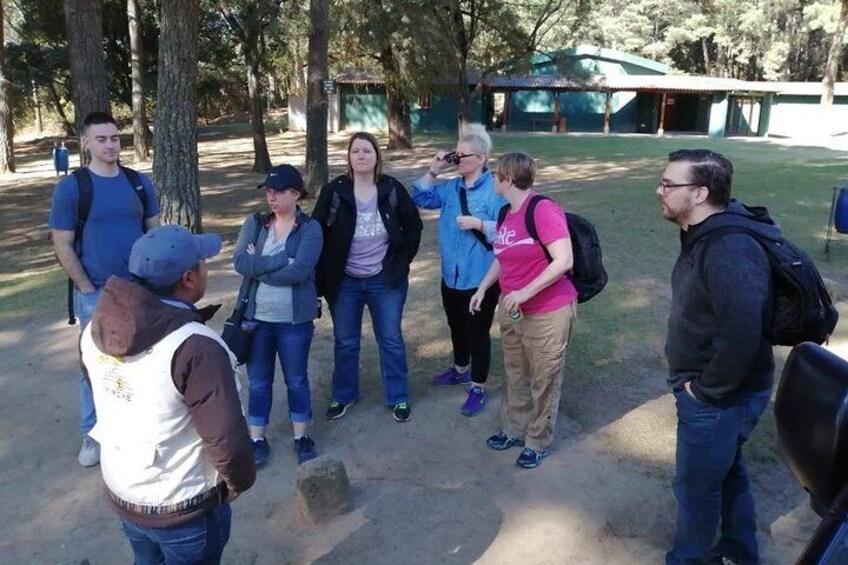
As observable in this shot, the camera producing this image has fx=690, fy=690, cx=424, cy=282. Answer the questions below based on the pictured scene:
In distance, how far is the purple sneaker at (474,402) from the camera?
419 cm

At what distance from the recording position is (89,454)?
368cm

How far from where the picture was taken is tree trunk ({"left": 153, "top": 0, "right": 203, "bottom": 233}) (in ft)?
23.7

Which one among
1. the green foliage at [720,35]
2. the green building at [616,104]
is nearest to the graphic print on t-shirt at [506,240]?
the green building at [616,104]

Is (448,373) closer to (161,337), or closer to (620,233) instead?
(161,337)

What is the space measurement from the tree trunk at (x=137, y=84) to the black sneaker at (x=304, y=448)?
63.5 feet

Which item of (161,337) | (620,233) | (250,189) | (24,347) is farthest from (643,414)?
(250,189)

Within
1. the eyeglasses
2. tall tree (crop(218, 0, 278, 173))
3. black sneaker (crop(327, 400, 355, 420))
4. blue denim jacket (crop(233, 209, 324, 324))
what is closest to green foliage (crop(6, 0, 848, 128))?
tall tree (crop(218, 0, 278, 173))

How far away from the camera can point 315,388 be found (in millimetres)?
4637

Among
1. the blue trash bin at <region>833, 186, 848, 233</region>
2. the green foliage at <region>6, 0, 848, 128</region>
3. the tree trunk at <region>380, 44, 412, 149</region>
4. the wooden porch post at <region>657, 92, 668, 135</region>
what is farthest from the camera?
the wooden porch post at <region>657, 92, 668, 135</region>

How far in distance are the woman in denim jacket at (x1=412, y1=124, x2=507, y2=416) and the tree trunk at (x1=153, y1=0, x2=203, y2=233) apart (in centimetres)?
437

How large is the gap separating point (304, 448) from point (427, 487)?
718 mm

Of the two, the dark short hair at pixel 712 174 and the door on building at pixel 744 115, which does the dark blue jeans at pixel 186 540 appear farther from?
the door on building at pixel 744 115

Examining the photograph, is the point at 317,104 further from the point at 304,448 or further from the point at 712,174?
the point at 712,174

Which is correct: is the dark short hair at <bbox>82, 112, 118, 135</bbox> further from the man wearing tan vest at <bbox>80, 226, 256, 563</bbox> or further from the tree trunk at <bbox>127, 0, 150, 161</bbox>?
the tree trunk at <bbox>127, 0, 150, 161</bbox>
